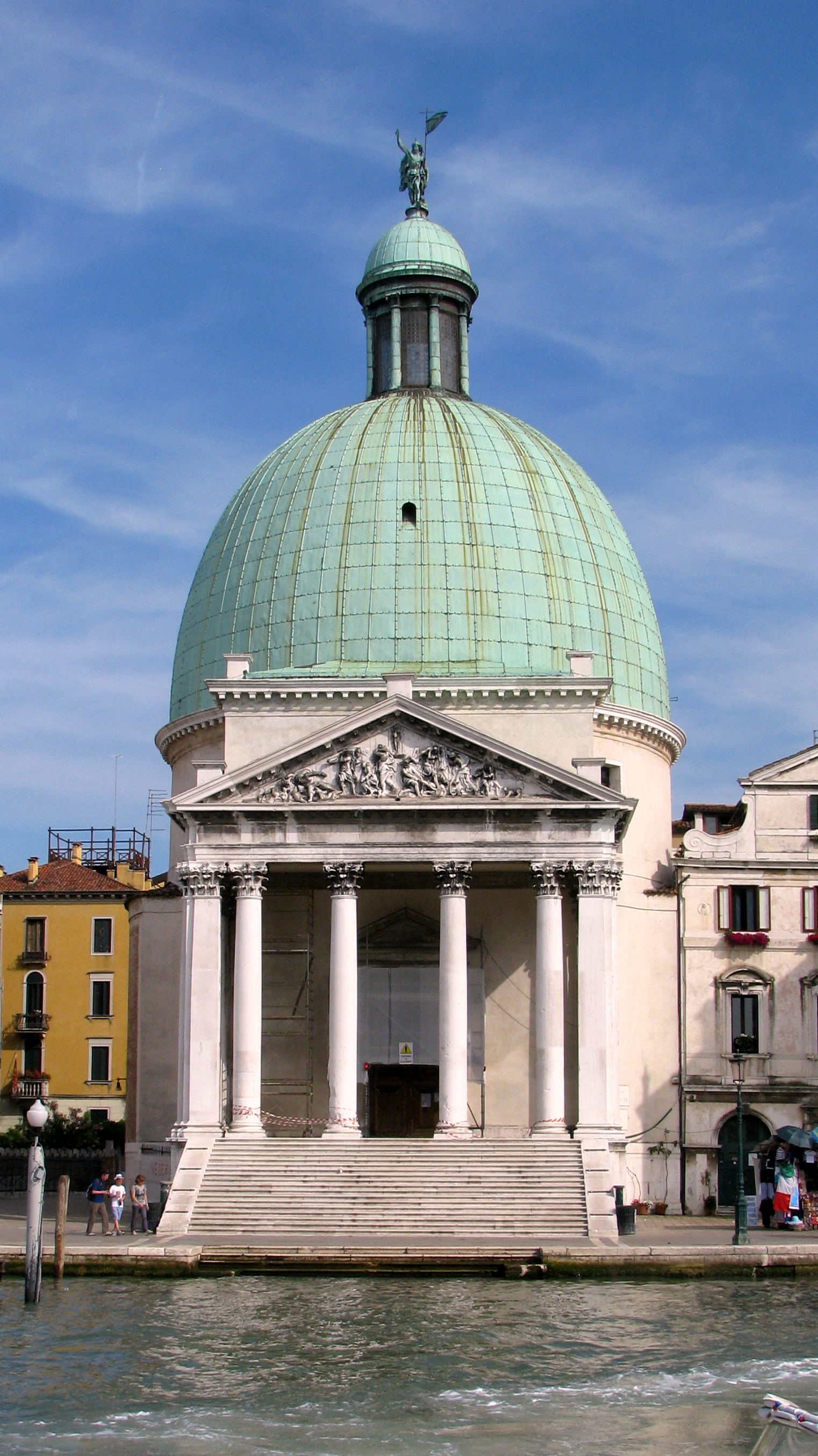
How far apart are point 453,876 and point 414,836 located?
1.12m

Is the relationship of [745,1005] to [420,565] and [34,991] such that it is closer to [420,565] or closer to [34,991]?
[420,565]

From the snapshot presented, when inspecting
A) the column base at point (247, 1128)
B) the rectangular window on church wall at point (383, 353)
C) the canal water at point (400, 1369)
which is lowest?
the canal water at point (400, 1369)

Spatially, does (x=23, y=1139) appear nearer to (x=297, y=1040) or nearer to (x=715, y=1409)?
(x=297, y=1040)

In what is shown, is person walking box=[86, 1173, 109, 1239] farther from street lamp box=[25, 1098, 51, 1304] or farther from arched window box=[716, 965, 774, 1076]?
arched window box=[716, 965, 774, 1076]

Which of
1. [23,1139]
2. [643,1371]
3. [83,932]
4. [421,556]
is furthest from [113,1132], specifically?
[643,1371]

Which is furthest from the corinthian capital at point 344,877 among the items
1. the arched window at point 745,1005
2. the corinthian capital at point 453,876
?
the arched window at point 745,1005

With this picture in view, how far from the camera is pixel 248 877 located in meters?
39.1

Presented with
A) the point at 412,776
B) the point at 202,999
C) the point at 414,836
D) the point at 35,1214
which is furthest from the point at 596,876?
the point at 35,1214

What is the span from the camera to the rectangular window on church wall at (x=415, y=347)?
52.1 m

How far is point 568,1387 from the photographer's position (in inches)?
855

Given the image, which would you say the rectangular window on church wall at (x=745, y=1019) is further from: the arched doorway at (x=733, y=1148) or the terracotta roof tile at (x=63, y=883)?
the terracotta roof tile at (x=63, y=883)

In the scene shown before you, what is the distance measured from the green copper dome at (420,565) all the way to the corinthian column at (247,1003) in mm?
6352

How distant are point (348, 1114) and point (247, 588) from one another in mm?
14771

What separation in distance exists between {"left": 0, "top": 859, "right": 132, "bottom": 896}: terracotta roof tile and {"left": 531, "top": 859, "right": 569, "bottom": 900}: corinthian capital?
32.4 meters
